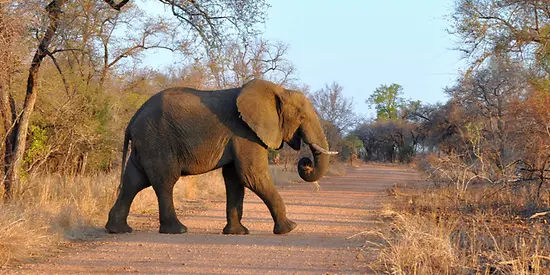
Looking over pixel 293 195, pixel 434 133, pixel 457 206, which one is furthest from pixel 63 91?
pixel 434 133

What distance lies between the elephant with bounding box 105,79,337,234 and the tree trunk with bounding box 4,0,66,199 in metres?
1.98

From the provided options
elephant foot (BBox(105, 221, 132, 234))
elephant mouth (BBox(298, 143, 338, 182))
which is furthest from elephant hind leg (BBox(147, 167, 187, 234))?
elephant mouth (BBox(298, 143, 338, 182))

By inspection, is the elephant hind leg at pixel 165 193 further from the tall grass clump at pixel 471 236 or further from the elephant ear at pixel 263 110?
the tall grass clump at pixel 471 236

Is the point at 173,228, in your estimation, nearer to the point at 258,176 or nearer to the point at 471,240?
the point at 258,176

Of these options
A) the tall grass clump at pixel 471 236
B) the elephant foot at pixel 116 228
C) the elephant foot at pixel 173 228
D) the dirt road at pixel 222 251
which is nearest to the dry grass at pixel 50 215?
the elephant foot at pixel 116 228

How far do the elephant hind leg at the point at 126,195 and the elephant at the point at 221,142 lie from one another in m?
0.02

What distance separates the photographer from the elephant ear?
10.1 m

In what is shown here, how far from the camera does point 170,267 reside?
274 inches

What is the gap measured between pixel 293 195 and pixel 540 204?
8652 millimetres

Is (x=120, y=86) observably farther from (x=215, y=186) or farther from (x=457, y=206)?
(x=457, y=206)

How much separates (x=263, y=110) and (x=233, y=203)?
1.66 meters

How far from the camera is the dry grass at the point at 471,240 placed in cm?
620

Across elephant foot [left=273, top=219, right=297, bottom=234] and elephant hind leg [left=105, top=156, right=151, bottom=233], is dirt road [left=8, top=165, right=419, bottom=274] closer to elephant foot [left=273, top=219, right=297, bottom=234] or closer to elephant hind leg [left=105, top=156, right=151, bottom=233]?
elephant foot [left=273, top=219, right=297, bottom=234]

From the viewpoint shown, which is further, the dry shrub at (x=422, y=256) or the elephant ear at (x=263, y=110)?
the elephant ear at (x=263, y=110)
